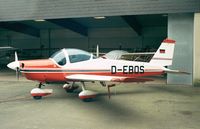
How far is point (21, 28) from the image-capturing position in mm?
27344

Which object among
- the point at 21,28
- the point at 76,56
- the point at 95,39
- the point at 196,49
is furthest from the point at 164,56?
the point at 21,28

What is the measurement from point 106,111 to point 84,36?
22.3 meters

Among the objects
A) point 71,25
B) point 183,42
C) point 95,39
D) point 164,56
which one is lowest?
point 164,56

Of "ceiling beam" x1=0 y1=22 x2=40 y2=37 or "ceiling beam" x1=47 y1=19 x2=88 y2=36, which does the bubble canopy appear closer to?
"ceiling beam" x1=47 y1=19 x2=88 y2=36

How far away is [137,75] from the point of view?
11.5 metres

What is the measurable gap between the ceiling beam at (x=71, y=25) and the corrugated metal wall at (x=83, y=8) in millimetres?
3175

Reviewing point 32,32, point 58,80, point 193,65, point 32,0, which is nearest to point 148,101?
point 58,80

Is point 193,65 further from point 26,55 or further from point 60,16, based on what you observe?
point 26,55

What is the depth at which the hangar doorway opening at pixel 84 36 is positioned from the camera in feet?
84.7

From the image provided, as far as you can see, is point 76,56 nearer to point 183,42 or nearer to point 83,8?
point 83,8

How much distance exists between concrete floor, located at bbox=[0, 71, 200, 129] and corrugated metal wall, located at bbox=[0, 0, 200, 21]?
4.47 metres

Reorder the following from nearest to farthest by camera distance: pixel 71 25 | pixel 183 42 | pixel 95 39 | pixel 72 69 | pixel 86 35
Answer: pixel 72 69, pixel 183 42, pixel 71 25, pixel 86 35, pixel 95 39

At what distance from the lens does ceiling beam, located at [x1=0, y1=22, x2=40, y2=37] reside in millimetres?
24678

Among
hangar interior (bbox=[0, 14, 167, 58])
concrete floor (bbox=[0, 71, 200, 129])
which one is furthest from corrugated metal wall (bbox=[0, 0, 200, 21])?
hangar interior (bbox=[0, 14, 167, 58])
